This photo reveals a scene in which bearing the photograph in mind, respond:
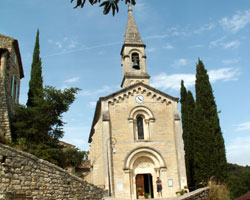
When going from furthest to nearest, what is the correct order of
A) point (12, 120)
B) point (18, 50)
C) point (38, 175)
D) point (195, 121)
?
point (195, 121), point (18, 50), point (12, 120), point (38, 175)

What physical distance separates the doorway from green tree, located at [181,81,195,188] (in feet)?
14.8

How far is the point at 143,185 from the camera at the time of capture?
20.8 metres

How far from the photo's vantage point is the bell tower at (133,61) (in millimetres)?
24562

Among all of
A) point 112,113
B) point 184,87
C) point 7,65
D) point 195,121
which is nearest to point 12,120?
point 7,65

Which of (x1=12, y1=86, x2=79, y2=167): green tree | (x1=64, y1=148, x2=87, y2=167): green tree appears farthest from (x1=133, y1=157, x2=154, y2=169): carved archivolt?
(x1=12, y1=86, x2=79, y2=167): green tree

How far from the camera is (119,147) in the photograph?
20812 millimetres

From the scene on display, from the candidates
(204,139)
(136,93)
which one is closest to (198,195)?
(204,139)

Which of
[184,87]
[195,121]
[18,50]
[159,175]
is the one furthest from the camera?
[184,87]

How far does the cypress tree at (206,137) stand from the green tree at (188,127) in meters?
1.75

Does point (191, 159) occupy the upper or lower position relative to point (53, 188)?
upper

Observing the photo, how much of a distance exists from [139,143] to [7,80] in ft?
34.4

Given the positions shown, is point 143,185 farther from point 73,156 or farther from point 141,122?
point 73,156

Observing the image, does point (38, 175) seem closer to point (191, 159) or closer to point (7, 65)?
point (7, 65)

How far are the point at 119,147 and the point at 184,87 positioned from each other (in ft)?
37.4
